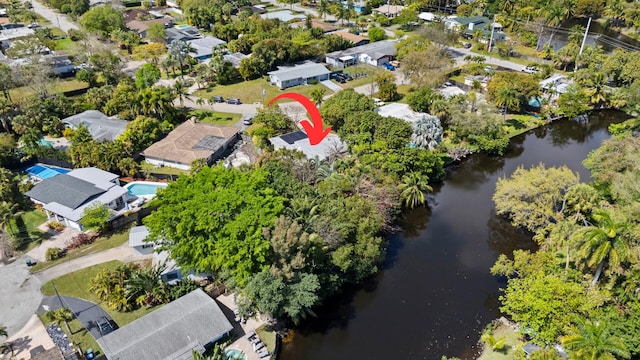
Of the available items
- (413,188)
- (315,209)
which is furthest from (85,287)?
(413,188)

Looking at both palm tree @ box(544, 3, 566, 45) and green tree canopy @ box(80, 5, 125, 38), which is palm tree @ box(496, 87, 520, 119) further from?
green tree canopy @ box(80, 5, 125, 38)

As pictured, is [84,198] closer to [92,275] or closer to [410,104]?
[92,275]

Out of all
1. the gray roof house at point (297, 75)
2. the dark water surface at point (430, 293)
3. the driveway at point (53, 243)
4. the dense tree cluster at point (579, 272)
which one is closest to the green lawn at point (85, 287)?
the driveway at point (53, 243)

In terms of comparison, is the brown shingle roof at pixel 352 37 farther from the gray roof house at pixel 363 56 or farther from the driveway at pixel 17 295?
the driveway at pixel 17 295

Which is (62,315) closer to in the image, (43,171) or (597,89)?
(43,171)

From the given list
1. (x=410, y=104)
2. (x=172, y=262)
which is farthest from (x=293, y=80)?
(x=172, y=262)

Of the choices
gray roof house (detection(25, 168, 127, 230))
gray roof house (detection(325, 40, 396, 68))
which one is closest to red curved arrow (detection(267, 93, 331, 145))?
gray roof house (detection(325, 40, 396, 68))
